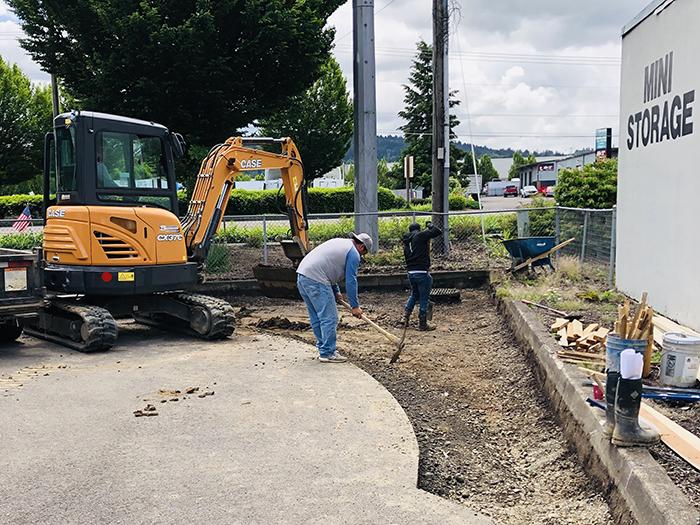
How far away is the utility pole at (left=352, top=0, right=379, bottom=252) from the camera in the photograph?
1780 centimetres

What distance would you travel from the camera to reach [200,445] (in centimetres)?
629

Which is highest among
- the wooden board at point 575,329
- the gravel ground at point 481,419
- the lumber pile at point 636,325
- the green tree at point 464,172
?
the green tree at point 464,172

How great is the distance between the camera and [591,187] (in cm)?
2052

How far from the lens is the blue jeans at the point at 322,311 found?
9.54 meters

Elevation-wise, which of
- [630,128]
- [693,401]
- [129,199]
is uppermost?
[630,128]

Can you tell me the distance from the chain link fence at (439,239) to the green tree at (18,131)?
1778 cm

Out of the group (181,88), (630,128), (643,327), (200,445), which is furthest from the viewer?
(181,88)

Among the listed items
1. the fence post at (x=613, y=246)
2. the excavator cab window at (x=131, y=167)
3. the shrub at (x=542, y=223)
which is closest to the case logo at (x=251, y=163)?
the excavator cab window at (x=131, y=167)

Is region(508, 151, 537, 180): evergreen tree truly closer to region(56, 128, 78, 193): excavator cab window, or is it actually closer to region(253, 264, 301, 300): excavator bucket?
region(253, 264, 301, 300): excavator bucket

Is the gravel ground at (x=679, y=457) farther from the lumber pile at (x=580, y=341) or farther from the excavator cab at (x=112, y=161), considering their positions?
the excavator cab at (x=112, y=161)

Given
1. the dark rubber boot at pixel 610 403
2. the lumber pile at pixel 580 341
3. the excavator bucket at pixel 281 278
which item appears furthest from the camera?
the excavator bucket at pixel 281 278

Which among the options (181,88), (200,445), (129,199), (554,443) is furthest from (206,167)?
(554,443)

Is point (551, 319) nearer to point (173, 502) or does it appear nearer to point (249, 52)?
point (173, 502)

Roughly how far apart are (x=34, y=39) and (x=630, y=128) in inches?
557
